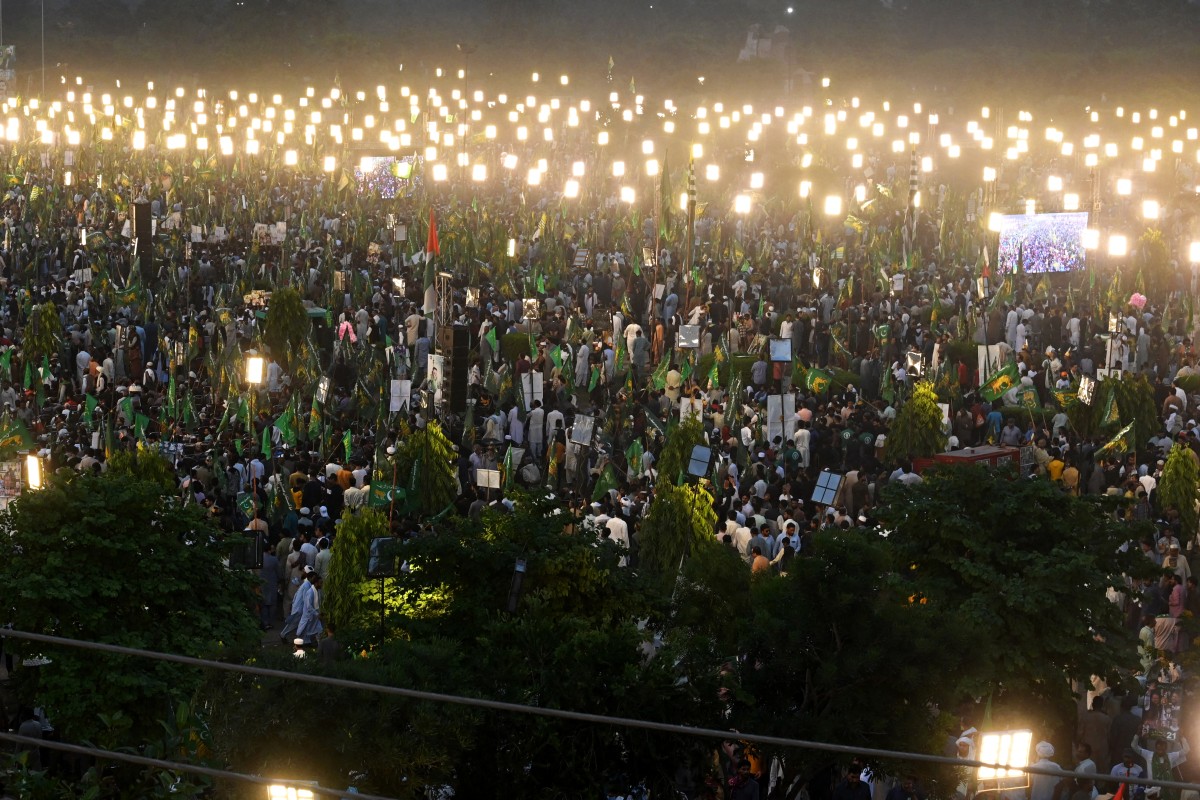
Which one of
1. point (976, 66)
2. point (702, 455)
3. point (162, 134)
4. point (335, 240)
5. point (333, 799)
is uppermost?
point (976, 66)

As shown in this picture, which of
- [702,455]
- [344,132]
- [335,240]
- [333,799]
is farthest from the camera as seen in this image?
[344,132]

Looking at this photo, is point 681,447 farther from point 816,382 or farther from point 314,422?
point 816,382

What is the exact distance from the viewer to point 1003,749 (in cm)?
1188

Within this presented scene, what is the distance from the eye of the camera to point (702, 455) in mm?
19391

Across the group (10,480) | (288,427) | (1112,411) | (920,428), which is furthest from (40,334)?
(1112,411)

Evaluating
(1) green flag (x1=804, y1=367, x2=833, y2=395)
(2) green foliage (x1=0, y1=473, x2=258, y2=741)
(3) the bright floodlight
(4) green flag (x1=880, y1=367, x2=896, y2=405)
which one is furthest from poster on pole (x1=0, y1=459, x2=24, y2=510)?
(4) green flag (x1=880, y1=367, x2=896, y2=405)

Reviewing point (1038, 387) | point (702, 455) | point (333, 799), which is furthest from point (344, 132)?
point (333, 799)

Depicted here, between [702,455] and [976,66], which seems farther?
[976,66]

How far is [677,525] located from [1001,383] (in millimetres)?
8313

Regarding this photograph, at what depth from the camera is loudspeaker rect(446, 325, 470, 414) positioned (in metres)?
21.8

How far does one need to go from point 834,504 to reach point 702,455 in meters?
1.72

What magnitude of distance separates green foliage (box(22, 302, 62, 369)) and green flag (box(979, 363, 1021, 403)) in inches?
539

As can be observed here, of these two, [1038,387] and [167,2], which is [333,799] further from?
[167,2]

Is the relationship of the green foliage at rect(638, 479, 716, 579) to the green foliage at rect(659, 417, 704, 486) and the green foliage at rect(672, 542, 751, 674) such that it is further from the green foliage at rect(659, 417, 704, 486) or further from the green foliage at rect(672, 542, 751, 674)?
the green foliage at rect(672, 542, 751, 674)
